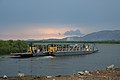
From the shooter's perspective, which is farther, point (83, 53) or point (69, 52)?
point (83, 53)

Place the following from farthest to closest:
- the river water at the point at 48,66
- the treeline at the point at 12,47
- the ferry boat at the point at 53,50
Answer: the treeline at the point at 12,47
the ferry boat at the point at 53,50
the river water at the point at 48,66

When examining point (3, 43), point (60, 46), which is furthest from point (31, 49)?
point (3, 43)

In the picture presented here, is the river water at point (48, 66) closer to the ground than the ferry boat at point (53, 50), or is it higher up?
closer to the ground

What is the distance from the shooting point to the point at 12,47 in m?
87.5

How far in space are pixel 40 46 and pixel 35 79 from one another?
66564 millimetres

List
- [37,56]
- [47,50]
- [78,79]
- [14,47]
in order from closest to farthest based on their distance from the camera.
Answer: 1. [78,79]
2. [37,56]
3. [47,50]
4. [14,47]

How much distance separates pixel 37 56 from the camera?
240 feet

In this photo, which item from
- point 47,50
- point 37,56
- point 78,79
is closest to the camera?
point 78,79

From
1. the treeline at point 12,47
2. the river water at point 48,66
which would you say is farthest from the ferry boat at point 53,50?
the river water at point 48,66

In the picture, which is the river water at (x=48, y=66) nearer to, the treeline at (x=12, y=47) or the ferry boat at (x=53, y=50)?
the ferry boat at (x=53, y=50)

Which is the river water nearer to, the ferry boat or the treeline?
the ferry boat

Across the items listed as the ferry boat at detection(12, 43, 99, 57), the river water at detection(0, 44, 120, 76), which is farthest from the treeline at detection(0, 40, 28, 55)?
the river water at detection(0, 44, 120, 76)

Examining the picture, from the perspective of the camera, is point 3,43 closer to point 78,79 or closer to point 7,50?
point 7,50

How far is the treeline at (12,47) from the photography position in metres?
83.4
